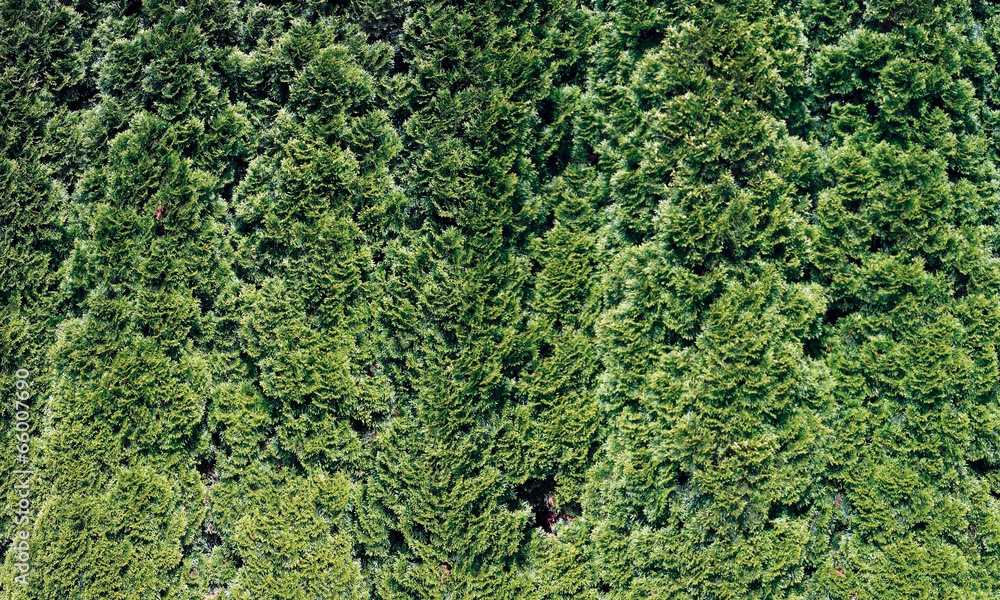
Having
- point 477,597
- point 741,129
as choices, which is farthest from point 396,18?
point 477,597

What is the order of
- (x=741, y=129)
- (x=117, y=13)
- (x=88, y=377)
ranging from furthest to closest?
(x=117, y=13) → (x=88, y=377) → (x=741, y=129)

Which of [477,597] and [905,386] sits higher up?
[905,386]

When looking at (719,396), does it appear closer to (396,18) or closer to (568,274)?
(568,274)

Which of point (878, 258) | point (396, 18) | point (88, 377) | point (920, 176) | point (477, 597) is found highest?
point (396, 18)

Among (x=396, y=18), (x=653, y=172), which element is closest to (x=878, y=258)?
(x=653, y=172)

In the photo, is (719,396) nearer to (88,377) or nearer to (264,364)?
Result: (264,364)

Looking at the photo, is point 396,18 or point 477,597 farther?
point 396,18

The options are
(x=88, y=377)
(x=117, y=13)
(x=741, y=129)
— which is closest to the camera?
(x=741, y=129)
